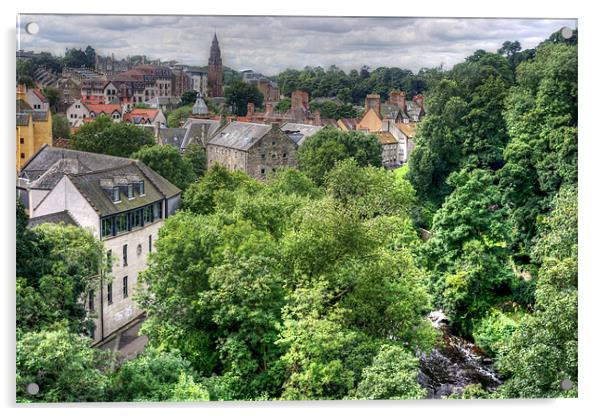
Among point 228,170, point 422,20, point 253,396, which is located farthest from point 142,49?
point 253,396

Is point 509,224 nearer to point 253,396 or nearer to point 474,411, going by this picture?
point 474,411

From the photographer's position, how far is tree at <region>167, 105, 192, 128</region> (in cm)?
1020

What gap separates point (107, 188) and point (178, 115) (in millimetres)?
1101

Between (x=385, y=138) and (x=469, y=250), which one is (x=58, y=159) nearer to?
(x=385, y=138)

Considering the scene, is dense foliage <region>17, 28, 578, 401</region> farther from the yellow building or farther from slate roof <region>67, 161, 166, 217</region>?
the yellow building

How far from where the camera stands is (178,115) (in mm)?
10297

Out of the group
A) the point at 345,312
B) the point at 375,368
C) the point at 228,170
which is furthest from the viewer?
the point at 228,170

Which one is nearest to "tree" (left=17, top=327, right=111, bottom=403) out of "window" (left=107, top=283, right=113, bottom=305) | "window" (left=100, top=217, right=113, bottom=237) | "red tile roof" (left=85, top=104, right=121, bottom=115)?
"window" (left=107, top=283, right=113, bottom=305)

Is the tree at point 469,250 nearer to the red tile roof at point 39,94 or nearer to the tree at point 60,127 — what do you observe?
the tree at point 60,127

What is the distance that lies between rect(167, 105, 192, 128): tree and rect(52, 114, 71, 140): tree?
106cm

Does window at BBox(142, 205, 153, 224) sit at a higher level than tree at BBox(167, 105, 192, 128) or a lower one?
lower

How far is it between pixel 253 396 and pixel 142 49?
3.66m

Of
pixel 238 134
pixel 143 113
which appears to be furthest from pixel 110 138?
pixel 238 134

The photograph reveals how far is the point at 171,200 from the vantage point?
1050cm
